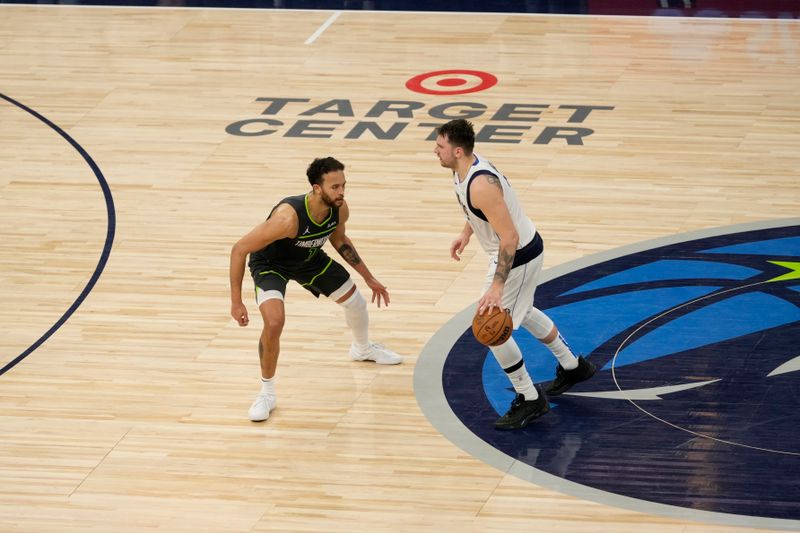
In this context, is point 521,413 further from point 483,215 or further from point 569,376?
point 483,215

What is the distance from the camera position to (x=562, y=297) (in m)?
10.5

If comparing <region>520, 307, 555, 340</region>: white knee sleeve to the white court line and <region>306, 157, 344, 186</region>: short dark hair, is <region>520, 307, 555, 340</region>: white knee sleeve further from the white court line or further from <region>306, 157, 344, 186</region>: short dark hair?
the white court line

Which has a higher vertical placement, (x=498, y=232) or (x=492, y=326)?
(x=498, y=232)

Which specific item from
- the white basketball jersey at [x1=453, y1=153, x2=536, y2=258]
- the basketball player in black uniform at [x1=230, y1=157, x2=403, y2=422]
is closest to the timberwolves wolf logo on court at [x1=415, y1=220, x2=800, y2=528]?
the basketball player in black uniform at [x1=230, y1=157, x2=403, y2=422]

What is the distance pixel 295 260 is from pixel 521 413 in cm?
172

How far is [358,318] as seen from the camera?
943 centimetres

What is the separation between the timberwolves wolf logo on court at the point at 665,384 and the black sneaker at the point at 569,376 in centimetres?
6

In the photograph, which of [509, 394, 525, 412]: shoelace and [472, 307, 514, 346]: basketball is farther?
[509, 394, 525, 412]: shoelace

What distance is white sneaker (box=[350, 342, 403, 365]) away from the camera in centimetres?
962

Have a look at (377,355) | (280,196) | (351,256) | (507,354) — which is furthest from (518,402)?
(280,196)

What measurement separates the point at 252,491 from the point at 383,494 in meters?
0.75

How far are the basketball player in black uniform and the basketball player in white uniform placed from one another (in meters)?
0.74

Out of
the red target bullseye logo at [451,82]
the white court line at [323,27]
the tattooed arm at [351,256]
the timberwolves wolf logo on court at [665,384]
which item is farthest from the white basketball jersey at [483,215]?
the white court line at [323,27]

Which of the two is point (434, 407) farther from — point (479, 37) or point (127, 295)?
point (479, 37)
